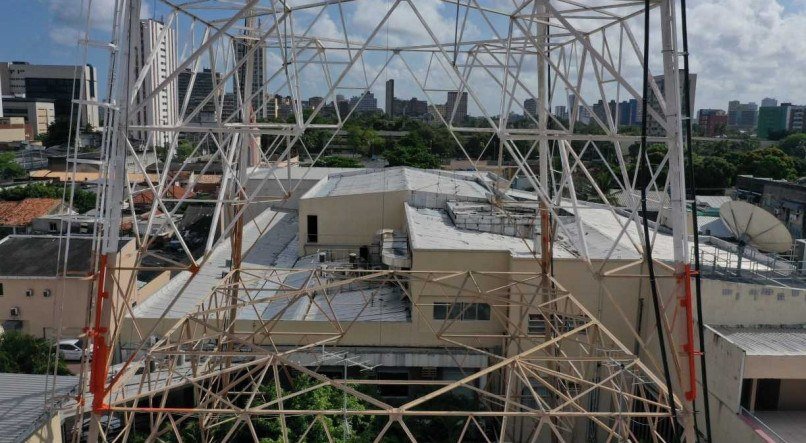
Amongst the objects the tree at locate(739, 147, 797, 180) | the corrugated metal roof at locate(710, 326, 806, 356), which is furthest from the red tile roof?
the tree at locate(739, 147, 797, 180)

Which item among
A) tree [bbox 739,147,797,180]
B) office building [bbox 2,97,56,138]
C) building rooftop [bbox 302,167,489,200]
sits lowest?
building rooftop [bbox 302,167,489,200]

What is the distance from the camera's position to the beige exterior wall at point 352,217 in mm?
23516

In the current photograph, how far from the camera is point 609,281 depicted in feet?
56.1

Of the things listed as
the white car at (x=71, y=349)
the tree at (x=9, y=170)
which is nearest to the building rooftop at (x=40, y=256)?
the white car at (x=71, y=349)

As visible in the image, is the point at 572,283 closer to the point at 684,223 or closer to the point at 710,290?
the point at 710,290

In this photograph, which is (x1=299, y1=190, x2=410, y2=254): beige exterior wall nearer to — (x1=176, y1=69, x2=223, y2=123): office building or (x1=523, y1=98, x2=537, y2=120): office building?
(x1=176, y1=69, x2=223, y2=123): office building

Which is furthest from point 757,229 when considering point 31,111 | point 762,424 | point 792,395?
point 31,111

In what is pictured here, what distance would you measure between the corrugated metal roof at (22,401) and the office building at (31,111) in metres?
104

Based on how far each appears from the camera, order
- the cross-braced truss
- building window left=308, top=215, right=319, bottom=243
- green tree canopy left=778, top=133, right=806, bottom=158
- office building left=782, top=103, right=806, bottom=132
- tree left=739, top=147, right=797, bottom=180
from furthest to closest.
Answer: office building left=782, top=103, right=806, bottom=132
green tree canopy left=778, top=133, right=806, bottom=158
tree left=739, top=147, right=797, bottom=180
building window left=308, top=215, right=319, bottom=243
the cross-braced truss

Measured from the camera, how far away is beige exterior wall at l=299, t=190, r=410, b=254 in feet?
77.2

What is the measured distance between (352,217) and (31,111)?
99.8 meters

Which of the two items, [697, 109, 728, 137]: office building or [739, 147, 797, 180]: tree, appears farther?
[697, 109, 728, 137]: office building

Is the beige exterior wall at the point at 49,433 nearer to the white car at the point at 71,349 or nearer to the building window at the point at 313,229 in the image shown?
the white car at the point at 71,349

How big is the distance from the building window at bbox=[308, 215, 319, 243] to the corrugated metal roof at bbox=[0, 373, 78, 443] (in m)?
11.6
